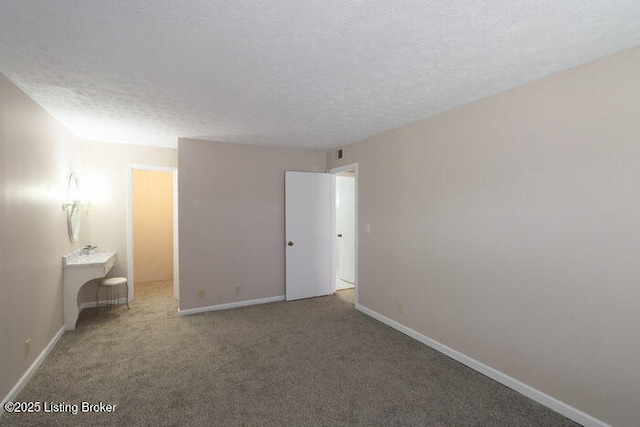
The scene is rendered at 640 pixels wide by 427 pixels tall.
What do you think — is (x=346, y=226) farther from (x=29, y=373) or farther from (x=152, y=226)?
(x=29, y=373)

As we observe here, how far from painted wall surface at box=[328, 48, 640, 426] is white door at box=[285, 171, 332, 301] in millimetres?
1811

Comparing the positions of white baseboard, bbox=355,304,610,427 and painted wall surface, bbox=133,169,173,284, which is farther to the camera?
painted wall surface, bbox=133,169,173,284

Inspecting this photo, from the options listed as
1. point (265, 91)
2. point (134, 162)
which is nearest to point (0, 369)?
point (265, 91)

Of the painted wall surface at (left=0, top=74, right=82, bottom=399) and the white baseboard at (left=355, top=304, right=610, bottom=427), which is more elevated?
the painted wall surface at (left=0, top=74, right=82, bottom=399)

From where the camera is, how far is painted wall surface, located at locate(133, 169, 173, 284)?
6043 mm

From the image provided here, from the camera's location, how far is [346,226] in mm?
6141

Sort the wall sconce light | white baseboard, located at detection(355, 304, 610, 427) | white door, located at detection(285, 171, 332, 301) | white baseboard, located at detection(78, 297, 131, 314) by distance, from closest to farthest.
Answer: white baseboard, located at detection(355, 304, 610, 427) < the wall sconce light < white baseboard, located at detection(78, 297, 131, 314) < white door, located at detection(285, 171, 332, 301)

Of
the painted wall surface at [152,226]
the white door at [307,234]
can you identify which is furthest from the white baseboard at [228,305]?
the painted wall surface at [152,226]

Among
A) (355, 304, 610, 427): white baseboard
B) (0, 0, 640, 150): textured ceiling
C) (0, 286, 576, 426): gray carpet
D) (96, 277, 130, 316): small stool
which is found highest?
(0, 0, 640, 150): textured ceiling

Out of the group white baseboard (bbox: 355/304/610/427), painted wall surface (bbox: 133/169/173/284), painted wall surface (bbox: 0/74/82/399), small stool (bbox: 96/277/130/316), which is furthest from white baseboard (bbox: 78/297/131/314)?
white baseboard (bbox: 355/304/610/427)

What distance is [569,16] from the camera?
5.07ft

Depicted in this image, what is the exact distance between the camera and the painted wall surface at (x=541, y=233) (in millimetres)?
1890

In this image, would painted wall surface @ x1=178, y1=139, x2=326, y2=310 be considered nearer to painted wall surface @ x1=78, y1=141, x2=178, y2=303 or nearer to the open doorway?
painted wall surface @ x1=78, y1=141, x2=178, y2=303

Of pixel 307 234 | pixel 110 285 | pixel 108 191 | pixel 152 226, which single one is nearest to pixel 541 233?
pixel 307 234
